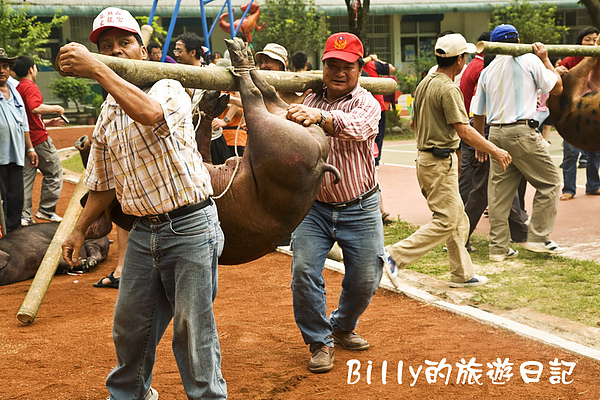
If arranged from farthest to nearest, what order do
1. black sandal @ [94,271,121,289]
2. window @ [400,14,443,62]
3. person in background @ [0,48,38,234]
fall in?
1. window @ [400,14,443,62]
2. person in background @ [0,48,38,234]
3. black sandal @ [94,271,121,289]

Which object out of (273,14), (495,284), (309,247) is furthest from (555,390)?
(273,14)

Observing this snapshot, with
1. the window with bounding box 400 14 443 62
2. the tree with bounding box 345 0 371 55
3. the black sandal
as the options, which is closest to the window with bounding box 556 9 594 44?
the window with bounding box 400 14 443 62

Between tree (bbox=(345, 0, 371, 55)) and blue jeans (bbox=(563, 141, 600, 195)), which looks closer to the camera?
blue jeans (bbox=(563, 141, 600, 195))

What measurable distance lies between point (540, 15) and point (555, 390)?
28.8 metres

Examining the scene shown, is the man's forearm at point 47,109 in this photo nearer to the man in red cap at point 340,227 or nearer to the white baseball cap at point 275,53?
the white baseball cap at point 275,53

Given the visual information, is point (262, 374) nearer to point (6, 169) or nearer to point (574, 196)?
point (6, 169)

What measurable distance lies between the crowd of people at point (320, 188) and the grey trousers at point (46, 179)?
1434 mm

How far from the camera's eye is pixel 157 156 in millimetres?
3408

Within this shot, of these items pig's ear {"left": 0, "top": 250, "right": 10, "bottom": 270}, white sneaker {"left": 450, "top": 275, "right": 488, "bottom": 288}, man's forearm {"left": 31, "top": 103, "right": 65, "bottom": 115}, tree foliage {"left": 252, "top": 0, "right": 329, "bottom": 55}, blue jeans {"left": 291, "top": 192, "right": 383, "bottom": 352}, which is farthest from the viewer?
tree foliage {"left": 252, "top": 0, "right": 329, "bottom": 55}

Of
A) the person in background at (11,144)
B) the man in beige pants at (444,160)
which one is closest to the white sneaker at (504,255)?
the man in beige pants at (444,160)

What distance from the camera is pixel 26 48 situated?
22109 mm

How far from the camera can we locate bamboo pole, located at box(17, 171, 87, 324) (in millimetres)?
5910

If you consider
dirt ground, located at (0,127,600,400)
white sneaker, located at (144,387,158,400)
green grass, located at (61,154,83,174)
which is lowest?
green grass, located at (61,154,83,174)

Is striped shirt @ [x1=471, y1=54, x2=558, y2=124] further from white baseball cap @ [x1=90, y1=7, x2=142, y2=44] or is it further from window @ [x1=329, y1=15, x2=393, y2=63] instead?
window @ [x1=329, y1=15, x2=393, y2=63]
